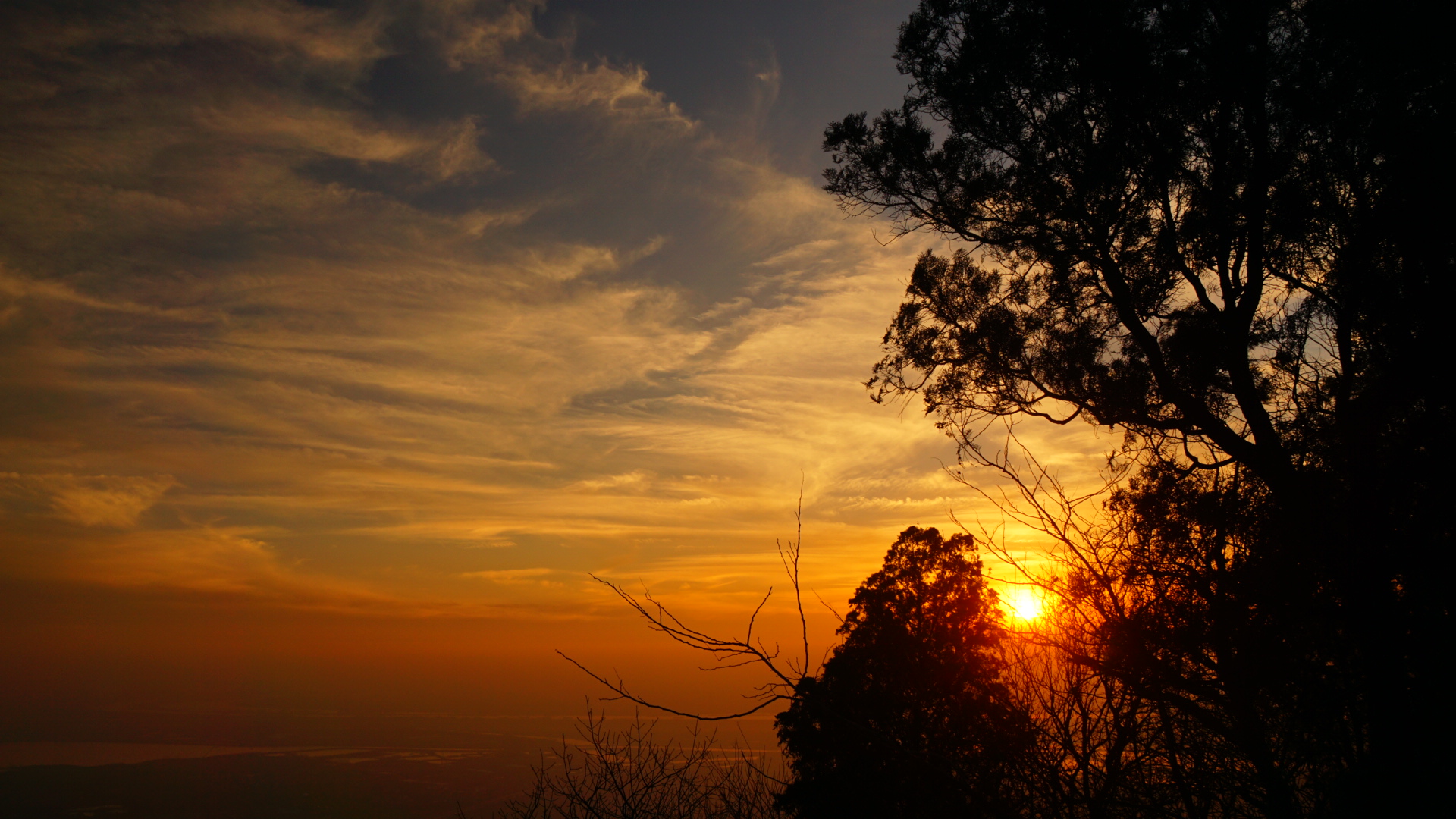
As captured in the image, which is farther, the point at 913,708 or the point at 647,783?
the point at 913,708

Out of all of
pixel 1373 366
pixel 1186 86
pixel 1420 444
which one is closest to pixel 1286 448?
pixel 1373 366

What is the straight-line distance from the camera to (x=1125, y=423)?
8.02 metres

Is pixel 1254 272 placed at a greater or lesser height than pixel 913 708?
greater

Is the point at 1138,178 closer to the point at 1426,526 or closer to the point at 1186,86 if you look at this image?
the point at 1186,86

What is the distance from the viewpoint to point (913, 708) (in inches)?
422

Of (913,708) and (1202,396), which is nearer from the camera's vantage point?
(1202,396)

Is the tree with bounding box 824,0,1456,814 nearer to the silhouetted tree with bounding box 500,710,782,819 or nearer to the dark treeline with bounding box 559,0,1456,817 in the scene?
the dark treeline with bounding box 559,0,1456,817

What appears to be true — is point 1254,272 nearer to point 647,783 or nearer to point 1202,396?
point 1202,396

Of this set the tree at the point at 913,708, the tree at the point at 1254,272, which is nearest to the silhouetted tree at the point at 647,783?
the tree at the point at 913,708

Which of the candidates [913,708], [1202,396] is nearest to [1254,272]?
[1202,396]

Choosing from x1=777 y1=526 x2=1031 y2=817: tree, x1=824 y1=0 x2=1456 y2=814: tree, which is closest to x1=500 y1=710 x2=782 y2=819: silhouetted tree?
x1=777 y1=526 x2=1031 y2=817: tree

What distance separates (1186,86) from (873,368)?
445 centimetres

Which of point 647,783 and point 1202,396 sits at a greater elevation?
point 1202,396

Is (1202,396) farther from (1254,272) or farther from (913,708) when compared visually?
(913,708)
